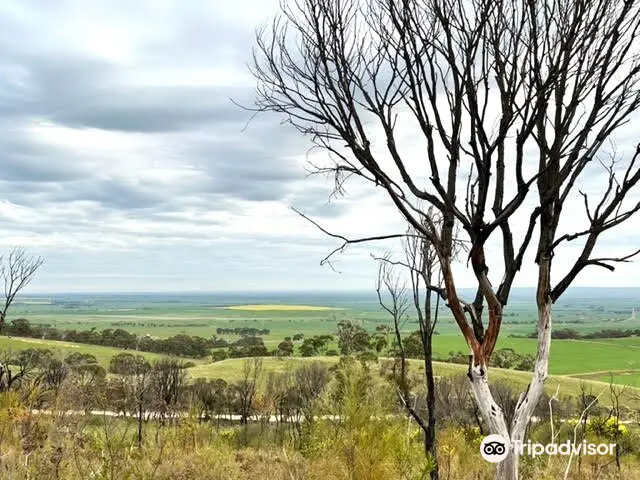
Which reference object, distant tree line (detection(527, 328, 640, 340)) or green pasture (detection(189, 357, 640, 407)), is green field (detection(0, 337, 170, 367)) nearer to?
green pasture (detection(189, 357, 640, 407))

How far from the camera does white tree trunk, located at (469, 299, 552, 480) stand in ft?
12.0

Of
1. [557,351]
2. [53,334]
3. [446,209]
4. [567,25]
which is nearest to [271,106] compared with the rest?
[446,209]

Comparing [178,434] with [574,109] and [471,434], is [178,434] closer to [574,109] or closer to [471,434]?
[471,434]

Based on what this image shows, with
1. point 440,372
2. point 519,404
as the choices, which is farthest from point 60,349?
point 519,404

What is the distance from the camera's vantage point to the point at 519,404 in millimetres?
3904

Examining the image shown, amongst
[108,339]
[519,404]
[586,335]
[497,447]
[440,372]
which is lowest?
[108,339]

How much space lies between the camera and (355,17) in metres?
4.16

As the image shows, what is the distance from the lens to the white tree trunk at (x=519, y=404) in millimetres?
3662

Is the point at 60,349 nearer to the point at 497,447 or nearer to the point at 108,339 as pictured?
the point at 108,339

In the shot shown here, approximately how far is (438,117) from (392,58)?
568 millimetres

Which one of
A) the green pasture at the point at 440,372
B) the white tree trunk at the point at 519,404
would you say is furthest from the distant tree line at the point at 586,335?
the white tree trunk at the point at 519,404

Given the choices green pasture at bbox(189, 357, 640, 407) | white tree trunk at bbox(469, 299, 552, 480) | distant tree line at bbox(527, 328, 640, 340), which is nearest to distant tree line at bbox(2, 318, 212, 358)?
green pasture at bbox(189, 357, 640, 407)

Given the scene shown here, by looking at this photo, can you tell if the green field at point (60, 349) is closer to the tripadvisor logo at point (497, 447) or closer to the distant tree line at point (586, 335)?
the tripadvisor logo at point (497, 447)

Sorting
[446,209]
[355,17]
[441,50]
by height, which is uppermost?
[355,17]
